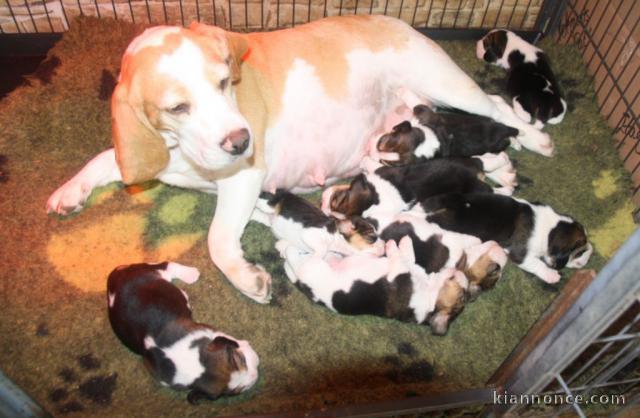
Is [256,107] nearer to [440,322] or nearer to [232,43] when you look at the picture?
[232,43]

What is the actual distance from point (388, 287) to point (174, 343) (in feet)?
3.19

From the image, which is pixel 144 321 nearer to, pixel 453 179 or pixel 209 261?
pixel 209 261

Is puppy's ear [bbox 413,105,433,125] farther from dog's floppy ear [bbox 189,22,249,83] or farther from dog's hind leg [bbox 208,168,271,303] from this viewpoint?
dog's floppy ear [bbox 189,22,249,83]

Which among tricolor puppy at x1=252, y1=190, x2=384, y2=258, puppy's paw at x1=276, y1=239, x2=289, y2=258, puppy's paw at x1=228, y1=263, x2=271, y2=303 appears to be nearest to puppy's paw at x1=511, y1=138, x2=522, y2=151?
tricolor puppy at x1=252, y1=190, x2=384, y2=258

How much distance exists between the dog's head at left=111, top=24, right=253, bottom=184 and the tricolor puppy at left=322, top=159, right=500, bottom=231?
2.51ft

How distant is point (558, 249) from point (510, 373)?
0.90m

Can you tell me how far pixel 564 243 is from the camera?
2.80m

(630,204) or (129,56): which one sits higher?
(129,56)

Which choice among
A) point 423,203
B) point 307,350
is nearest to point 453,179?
point 423,203

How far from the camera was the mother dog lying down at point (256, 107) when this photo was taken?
7.00 feet

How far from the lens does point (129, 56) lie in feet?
7.32

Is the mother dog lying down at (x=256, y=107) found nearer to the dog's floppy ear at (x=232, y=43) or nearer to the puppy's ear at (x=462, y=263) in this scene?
the dog's floppy ear at (x=232, y=43)

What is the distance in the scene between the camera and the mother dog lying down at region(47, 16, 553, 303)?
2.13 metres

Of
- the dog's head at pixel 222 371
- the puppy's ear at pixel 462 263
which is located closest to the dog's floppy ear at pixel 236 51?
the dog's head at pixel 222 371
